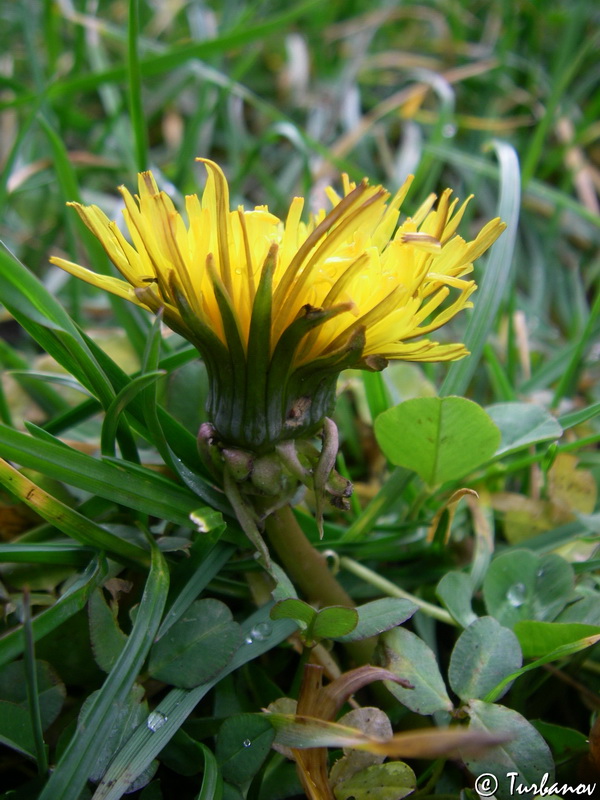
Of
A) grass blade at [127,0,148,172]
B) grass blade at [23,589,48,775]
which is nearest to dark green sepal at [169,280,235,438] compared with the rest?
grass blade at [23,589,48,775]

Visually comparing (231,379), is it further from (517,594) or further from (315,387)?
(517,594)

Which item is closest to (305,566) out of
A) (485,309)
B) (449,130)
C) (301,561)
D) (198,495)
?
(301,561)

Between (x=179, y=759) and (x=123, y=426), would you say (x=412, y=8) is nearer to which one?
(x=123, y=426)

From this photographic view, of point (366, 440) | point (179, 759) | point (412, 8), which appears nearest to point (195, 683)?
point (179, 759)

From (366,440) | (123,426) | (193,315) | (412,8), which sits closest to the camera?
(193,315)

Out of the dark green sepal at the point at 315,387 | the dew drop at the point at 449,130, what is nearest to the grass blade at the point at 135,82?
the dark green sepal at the point at 315,387

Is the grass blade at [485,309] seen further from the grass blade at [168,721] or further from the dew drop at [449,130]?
the dew drop at [449,130]
